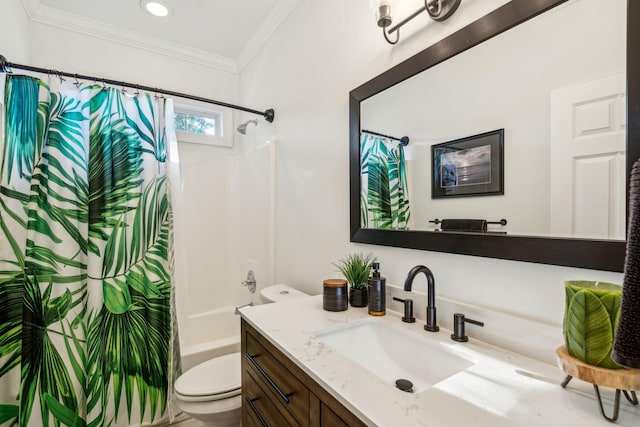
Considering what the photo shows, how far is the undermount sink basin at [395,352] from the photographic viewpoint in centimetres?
88

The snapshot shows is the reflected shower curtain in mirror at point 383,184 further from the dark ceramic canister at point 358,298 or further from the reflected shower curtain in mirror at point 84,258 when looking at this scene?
the reflected shower curtain in mirror at point 84,258

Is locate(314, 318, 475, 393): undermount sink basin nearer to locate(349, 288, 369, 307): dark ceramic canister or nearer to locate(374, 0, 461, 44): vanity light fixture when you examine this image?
locate(349, 288, 369, 307): dark ceramic canister

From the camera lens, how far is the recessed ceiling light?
6.25 ft

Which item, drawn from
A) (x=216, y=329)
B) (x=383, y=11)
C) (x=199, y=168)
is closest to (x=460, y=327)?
(x=383, y=11)

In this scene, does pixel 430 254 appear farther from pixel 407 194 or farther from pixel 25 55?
pixel 25 55

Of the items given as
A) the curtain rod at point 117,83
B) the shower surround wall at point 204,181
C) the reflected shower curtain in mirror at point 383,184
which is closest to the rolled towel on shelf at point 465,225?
the reflected shower curtain in mirror at point 383,184

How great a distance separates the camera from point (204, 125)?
→ 8.69 feet

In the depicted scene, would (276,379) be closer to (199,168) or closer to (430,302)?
(430,302)

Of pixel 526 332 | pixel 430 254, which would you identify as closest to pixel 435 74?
pixel 430 254

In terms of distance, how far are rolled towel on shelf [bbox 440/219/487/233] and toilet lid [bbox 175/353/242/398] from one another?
1.28 metres

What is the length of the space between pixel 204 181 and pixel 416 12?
6.91 ft

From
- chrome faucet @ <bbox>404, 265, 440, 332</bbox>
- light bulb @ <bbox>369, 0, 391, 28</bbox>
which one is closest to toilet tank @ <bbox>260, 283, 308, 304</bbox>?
chrome faucet @ <bbox>404, 265, 440, 332</bbox>

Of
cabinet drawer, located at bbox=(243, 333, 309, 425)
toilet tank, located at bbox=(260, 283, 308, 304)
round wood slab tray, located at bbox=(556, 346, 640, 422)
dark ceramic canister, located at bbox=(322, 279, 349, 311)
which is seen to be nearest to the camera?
round wood slab tray, located at bbox=(556, 346, 640, 422)

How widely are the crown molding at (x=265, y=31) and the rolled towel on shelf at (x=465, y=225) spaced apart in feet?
5.52
